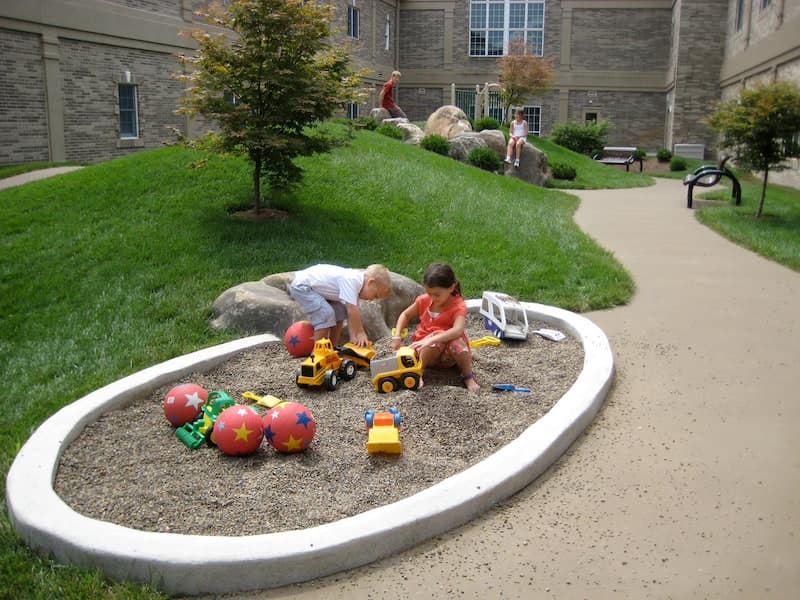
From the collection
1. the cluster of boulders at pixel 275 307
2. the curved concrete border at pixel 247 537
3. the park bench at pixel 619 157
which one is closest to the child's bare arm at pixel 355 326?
the cluster of boulders at pixel 275 307

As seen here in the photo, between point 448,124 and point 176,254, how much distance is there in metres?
16.4

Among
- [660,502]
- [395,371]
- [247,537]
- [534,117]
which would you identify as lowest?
[660,502]

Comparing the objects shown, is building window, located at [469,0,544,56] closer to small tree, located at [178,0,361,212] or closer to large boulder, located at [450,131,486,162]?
large boulder, located at [450,131,486,162]

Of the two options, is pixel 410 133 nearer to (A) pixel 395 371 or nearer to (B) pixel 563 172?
(B) pixel 563 172

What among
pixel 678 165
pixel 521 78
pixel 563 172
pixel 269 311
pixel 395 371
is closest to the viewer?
pixel 395 371

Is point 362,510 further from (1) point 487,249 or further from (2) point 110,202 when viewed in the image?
(2) point 110,202

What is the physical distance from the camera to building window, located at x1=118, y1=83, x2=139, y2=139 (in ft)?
74.9

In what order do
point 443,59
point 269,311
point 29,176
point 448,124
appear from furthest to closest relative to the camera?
point 443,59, point 448,124, point 29,176, point 269,311

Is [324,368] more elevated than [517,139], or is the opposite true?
[517,139]

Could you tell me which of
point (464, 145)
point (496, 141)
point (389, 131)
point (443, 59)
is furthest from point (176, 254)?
point (443, 59)

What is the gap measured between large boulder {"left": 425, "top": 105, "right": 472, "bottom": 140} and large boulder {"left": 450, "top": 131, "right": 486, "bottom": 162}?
1874mm

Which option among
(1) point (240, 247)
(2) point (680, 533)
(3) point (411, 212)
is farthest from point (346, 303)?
(3) point (411, 212)

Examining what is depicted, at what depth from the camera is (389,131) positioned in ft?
69.9

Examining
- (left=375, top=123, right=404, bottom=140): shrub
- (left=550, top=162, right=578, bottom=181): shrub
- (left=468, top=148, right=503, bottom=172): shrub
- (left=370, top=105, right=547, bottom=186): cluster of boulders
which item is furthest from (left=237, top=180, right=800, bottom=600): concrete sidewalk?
(left=550, top=162, right=578, bottom=181): shrub
